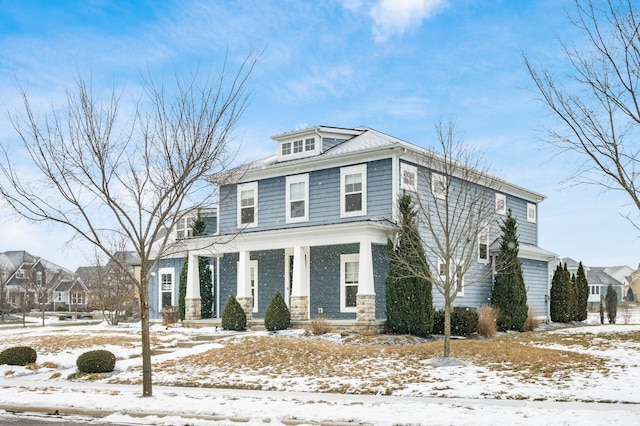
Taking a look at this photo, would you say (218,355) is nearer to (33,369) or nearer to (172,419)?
(33,369)

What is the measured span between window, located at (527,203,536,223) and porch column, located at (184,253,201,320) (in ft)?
60.2

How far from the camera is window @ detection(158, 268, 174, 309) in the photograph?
1356 inches

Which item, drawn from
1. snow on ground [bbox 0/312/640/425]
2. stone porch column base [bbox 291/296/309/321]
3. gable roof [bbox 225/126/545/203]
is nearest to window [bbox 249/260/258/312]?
gable roof [bbox 225/126/545/203]

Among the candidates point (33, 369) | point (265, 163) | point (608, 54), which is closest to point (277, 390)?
point (33, 369)

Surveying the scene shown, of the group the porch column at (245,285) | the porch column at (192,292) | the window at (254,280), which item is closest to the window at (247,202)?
the window at (254,280)

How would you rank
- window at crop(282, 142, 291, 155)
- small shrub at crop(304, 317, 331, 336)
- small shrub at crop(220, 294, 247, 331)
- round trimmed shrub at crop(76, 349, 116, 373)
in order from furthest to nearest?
1. window at crop(282, 142, 291, 155)
2. small shrub at crop(220, 294, 247, 331)
3. small shrub at crop(304, 317, 331, 336)
4. round trimmed shrub at crop(76, 349, 116, 373)

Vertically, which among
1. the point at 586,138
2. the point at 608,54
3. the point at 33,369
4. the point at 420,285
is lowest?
the point at 33,369

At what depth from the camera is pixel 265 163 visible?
29781 millimetres

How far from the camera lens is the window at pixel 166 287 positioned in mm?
34438

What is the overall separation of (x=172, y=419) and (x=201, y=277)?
20955mm

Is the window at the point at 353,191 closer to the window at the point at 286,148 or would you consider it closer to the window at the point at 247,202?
the window at the point at 286,148

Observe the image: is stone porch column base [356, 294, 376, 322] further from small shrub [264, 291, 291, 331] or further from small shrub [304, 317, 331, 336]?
small shrub [264, 291, 291, 331]

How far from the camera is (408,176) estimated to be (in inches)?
997

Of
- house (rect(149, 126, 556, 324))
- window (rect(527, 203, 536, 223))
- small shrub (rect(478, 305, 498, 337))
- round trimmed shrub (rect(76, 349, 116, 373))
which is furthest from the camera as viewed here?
window (rect(527, 203, 536, 223))
